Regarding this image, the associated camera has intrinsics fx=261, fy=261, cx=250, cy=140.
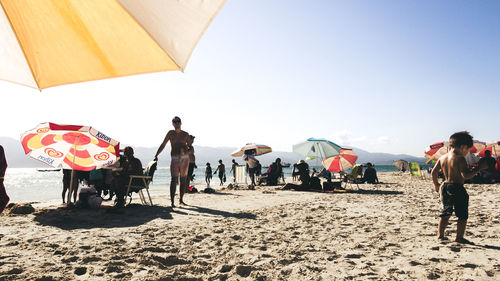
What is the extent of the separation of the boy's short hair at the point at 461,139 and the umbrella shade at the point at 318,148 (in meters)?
8.16

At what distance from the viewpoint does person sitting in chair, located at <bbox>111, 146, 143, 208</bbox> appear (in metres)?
5.41

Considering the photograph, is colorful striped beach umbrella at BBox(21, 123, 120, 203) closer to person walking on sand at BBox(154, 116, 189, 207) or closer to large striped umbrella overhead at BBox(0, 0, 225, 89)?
person walking on sand at BBox(154, 116, 189, 207)

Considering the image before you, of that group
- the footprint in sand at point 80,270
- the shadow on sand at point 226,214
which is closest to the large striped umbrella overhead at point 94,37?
the footprint in sand at point 80,270

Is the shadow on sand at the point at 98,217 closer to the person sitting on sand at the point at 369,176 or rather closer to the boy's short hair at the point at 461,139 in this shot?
the boy's short hair at the point at 461,139

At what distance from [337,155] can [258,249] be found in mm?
9448

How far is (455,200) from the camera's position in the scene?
3268 mm

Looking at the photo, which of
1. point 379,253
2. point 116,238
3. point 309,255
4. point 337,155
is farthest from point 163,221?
point 337,155

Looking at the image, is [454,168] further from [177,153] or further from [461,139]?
[177,153]

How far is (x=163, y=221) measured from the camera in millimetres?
4508

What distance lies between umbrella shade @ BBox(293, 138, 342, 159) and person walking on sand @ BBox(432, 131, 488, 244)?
8195mm

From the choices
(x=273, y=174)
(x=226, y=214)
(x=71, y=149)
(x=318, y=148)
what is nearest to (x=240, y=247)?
(x=226, y=214)

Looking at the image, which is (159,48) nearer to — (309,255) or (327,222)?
(309,255)

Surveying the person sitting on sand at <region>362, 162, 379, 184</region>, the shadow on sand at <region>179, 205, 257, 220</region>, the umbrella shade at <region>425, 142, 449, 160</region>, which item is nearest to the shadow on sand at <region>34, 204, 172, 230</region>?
the shadow on sand at <region>179, 205, 257, 220</region>

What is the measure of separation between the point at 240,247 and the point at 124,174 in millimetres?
3610
